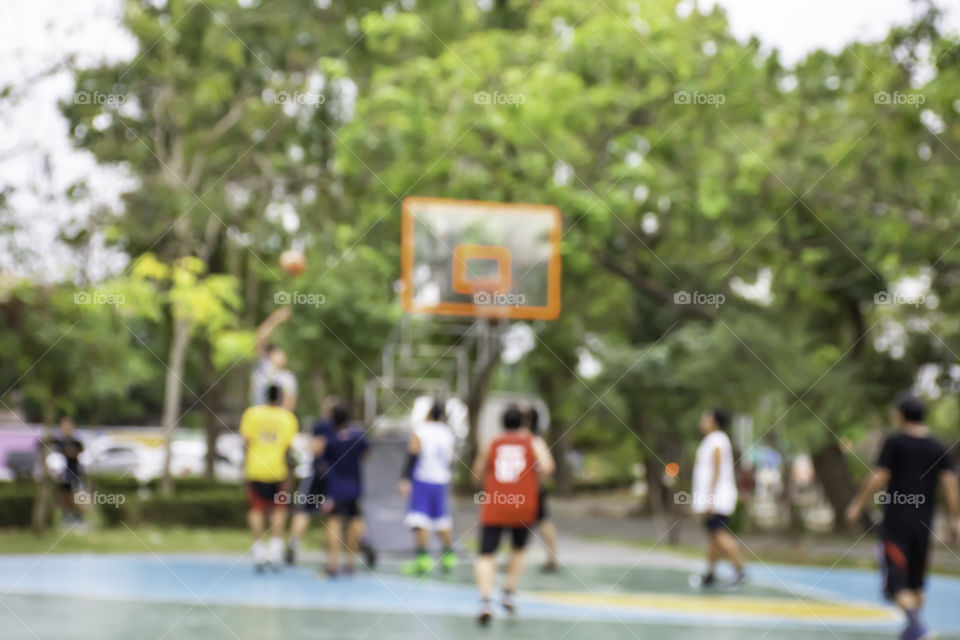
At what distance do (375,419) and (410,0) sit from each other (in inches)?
321

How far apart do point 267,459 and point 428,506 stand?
1813 millimetres

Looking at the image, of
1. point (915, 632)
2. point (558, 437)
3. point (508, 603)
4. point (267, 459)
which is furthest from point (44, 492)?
point (558, 437)

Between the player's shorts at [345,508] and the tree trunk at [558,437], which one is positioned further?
the tree trunk at [558,437]

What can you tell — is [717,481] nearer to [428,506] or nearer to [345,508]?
[428,506]

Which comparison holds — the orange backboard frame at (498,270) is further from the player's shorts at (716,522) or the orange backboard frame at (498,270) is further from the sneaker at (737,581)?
the player's shorts at (716,522)

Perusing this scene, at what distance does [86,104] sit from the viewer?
19609mm

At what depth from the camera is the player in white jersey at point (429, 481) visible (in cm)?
1294

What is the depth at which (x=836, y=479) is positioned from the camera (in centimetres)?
2289

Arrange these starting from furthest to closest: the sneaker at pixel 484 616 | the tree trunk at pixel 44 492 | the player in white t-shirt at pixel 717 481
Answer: the tree trunk at pixel 44 492
the player in white t-shirt at pixel 717 481
the sneaker at pixel 484 616

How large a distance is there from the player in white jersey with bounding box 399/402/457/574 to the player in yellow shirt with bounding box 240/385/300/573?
52.1 inches

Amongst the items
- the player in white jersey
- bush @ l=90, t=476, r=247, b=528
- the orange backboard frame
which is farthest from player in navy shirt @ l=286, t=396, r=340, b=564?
the orange backboard frame

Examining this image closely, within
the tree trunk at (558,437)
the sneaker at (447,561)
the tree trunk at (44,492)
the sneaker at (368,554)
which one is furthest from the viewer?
the tree trunk at (558,437)

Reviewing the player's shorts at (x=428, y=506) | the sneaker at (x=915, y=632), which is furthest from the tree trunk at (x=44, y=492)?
the sneaker at (x=915, y=632)

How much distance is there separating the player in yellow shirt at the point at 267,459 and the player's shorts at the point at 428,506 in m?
1.38
